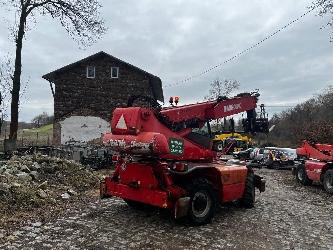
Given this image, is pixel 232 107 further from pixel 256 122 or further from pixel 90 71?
pixel 90 71

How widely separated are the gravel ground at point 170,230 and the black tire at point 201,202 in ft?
0.70

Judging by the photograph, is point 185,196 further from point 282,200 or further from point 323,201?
point 323,201

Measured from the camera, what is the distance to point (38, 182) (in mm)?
11500

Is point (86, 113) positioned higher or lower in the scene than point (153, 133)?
higher

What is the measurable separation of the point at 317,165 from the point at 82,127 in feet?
77.7

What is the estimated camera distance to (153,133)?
8.11 meters

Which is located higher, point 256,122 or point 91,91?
point 91,91

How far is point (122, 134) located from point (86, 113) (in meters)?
27.8

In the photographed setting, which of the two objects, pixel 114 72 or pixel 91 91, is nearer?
pixel 91 91

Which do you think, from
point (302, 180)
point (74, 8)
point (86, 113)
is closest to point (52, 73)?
point (86, 113)

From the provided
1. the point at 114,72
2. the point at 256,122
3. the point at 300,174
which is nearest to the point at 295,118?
the point at 114,72

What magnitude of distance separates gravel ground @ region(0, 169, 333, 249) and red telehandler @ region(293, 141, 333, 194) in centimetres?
370

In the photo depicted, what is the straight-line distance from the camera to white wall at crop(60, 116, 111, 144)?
115 feet

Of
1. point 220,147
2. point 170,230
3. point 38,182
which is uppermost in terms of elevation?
point 220,147
